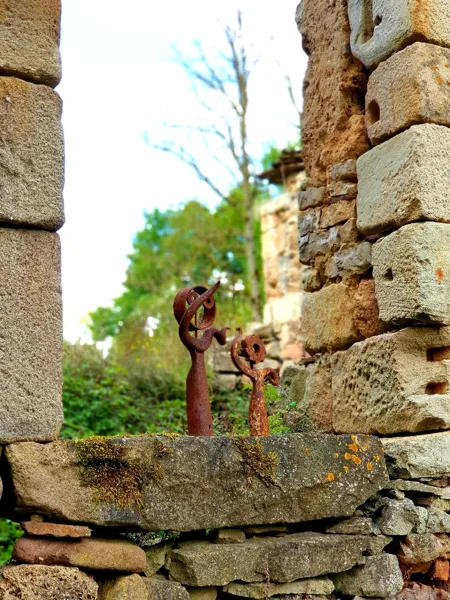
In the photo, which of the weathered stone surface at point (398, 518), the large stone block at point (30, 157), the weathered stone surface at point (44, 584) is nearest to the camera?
the weathered stone surface at point (44, 584)

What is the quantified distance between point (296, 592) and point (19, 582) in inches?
44.7

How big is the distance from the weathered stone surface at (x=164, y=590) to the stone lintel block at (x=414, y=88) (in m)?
2.25

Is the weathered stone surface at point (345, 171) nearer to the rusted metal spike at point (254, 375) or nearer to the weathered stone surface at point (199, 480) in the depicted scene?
the rusted metal spike at point (254, 375)

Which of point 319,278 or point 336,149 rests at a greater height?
point 336,149

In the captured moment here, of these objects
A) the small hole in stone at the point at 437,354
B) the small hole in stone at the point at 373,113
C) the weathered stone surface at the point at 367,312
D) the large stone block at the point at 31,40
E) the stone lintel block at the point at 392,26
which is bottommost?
the small hole in stone at the point at 437,354

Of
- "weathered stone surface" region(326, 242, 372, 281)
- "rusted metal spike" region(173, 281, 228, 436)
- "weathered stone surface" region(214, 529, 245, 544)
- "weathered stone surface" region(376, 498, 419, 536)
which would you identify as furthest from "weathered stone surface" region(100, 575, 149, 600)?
"weathered stone surface" region(326, 242, 372, 281)

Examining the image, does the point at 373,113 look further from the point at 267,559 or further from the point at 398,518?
the point at 267,559

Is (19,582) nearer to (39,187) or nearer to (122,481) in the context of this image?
(122,481)

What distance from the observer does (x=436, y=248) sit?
3.85 metres

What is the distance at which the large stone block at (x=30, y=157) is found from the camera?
10.0 ft

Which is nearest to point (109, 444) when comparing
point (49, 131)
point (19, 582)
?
point (19, 582)

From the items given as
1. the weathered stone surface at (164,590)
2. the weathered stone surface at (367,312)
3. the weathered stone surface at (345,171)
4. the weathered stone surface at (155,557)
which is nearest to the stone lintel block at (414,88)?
the weathered stone surface at (345,171)

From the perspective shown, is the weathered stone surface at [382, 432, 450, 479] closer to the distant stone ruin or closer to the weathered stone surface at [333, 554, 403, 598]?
the distant stone ruin

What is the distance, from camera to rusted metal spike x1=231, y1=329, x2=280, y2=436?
3.97 m
